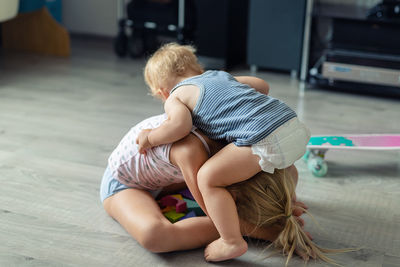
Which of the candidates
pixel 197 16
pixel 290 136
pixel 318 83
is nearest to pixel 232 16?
pixel 197 16

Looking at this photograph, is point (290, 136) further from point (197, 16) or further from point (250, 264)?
point (197, 16)

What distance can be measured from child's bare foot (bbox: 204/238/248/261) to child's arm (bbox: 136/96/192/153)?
26 centimetres

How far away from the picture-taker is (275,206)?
1.36m

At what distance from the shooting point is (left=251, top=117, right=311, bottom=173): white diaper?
4.23ft

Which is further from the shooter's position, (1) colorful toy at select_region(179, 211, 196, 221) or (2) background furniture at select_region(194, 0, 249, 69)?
(2) background furniture at select_region(194, 0, 249, 69)

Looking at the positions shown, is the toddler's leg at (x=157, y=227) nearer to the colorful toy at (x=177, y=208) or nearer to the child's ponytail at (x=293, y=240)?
the colorful toy at (x=177, y=208)

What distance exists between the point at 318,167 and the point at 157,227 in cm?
66

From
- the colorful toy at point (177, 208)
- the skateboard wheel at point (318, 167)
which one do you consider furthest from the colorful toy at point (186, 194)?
the skateboard wheel at point (318, 167)

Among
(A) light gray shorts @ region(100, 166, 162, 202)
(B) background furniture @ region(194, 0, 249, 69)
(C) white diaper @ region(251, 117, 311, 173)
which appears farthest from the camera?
(B) background furniture @ region(194, 0, 249, 69)

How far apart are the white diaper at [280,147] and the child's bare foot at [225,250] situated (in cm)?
18

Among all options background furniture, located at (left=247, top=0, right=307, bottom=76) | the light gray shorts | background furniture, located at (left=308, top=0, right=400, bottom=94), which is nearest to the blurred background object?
background furniture, located at (left=247, top=0, right=307, bottom=76)

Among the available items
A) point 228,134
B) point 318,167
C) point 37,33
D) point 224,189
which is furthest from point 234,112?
point 37,33

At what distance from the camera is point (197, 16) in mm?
3004

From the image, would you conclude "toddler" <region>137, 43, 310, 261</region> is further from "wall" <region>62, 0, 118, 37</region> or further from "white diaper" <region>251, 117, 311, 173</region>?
"wall" <region>62, 0, 118, 37</region>
